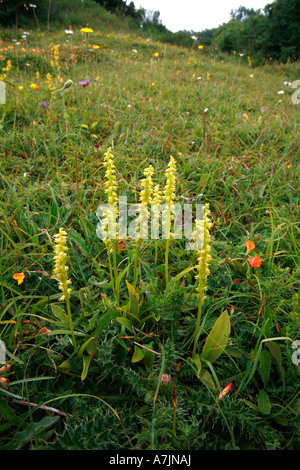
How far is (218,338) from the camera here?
4.42 feet

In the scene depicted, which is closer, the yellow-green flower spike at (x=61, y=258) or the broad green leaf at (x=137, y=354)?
the yellow-green flower spike at (x=61, y=258)

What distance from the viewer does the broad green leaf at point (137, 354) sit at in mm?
1313

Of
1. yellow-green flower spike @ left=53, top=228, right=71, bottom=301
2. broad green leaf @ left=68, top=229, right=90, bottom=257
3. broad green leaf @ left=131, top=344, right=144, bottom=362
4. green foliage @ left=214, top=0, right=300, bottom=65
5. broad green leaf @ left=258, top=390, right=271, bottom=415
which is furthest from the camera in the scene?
green foliage @ left=214, top=0, right=300, bottom=65

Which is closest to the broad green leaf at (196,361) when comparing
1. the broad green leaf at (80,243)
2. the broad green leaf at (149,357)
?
the broad green leaf at (149,357)

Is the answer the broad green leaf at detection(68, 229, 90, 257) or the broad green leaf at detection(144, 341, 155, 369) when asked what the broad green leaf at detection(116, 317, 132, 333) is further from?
the broad green leaf at detection(68, 229, 90, 257)

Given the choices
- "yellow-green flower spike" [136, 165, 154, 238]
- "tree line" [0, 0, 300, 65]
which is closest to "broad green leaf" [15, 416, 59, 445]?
"yellow-green flower spike" [136, 165, 154, 238]

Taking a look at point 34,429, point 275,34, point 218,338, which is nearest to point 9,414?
point 34,429

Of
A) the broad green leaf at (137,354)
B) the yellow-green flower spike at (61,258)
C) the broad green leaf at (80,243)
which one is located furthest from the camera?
the broad green leaf at (80,243)

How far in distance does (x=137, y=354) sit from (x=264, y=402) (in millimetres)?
586

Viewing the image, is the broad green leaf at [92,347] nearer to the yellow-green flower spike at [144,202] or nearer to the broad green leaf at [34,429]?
the broad green leaf at [34,429]

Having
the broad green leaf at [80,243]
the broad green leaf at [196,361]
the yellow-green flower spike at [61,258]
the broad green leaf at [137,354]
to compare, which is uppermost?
the yellow-green flower spike at [61,258]

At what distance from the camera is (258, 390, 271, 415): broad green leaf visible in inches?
47.6

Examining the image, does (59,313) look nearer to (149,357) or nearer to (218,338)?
(149,357)
